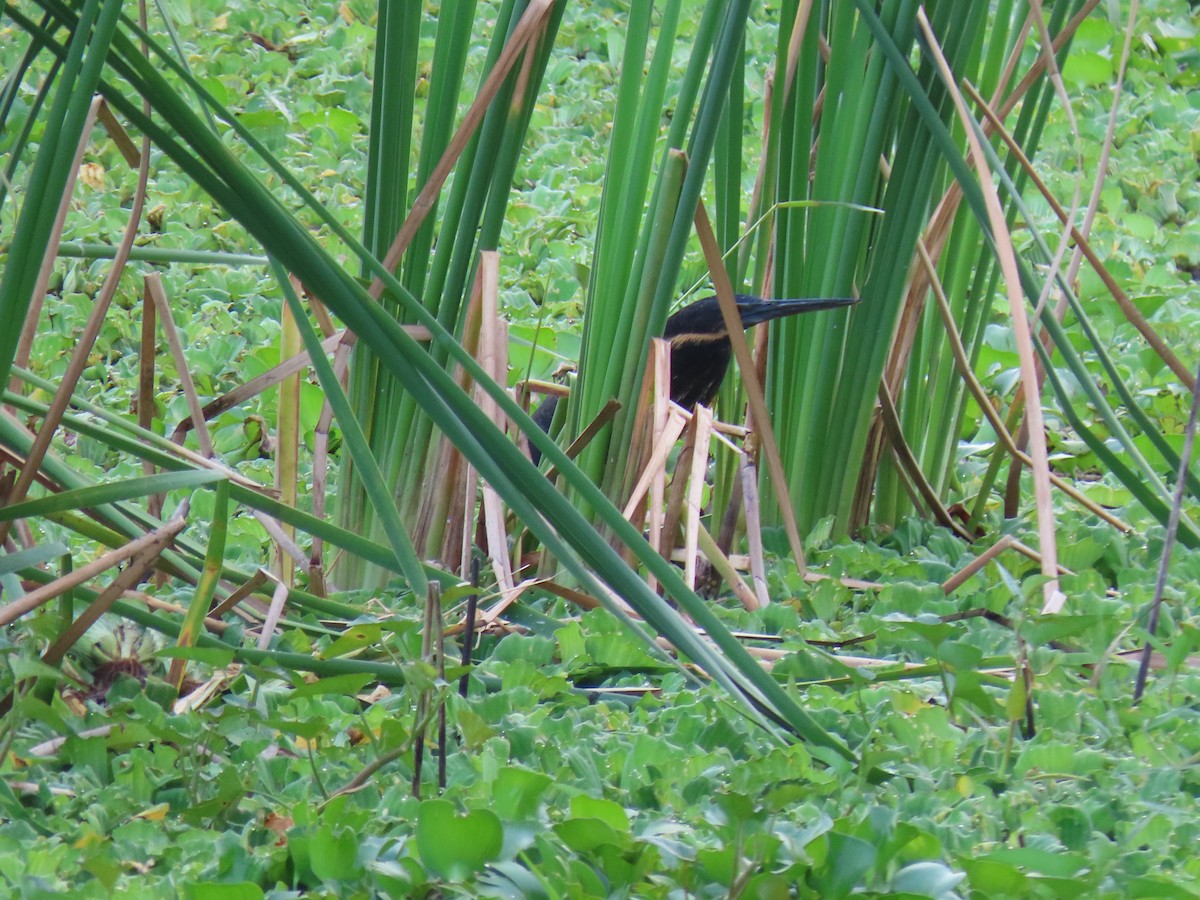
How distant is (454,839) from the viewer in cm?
91

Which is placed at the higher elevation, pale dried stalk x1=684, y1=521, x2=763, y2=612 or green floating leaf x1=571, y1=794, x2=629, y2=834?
pale dried stalk x1=684, y1=521, x2=763, y2=612

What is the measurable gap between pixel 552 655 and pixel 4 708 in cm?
54

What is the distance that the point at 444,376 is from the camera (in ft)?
3.12

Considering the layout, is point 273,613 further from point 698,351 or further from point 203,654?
point 698,351

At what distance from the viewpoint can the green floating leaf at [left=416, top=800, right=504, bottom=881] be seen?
35.5 inches

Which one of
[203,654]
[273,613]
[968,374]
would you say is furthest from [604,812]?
[968,374]

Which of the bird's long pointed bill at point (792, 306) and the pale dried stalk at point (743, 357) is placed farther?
the bird's long pointed bill at point (792, 306)

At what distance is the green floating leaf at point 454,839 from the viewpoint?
0.90 metres

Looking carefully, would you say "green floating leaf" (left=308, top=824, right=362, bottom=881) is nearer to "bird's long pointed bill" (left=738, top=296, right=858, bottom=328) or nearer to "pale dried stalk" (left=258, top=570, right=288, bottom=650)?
"pale dried stalk" (left=258, top=570, right=288, bottom=650)

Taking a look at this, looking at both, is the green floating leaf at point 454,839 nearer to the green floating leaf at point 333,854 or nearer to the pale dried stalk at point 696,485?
the green floating leaf at point 333,854

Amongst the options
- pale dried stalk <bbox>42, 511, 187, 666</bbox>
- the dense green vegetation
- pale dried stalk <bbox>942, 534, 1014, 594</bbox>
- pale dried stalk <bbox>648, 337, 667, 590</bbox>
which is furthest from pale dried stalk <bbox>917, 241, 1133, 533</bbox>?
pale dried stalk <bbox>42, 511, 187, 666</bbox>

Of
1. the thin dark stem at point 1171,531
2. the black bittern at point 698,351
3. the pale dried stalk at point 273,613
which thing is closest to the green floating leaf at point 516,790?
the pale dried stalk at point 273,613

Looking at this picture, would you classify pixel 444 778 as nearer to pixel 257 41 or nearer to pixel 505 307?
pixel 505 307

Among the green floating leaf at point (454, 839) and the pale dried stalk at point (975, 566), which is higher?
the pale dried stalk at point (975, 566)
